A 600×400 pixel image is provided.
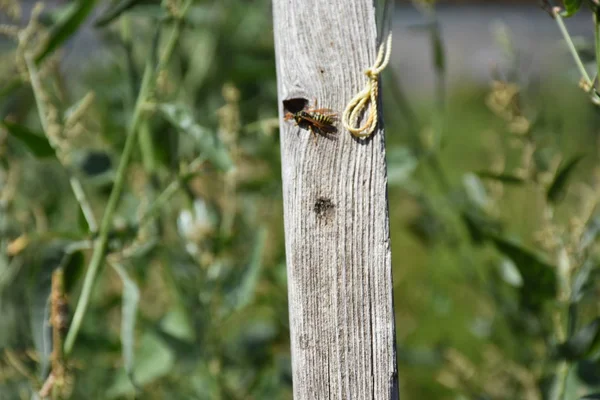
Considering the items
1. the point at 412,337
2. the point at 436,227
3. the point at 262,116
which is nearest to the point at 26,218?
the point at 262,116

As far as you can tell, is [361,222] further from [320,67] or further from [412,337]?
[412,337]

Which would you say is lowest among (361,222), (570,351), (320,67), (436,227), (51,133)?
(436,227)

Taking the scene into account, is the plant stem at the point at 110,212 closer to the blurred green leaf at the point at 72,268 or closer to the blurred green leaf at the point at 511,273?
the blurred green leaf at the point at 72,268

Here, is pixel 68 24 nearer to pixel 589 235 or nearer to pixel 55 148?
pixel 55 148

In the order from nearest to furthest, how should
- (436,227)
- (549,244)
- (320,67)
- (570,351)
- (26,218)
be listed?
1. (320,67)
2. (570,351)
3. (549,244)
4. (26,218)
5. (436,227)

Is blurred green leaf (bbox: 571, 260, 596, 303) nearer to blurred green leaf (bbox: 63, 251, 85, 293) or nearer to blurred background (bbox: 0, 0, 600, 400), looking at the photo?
blurred background (bbox: 0, 0, 600, 400)

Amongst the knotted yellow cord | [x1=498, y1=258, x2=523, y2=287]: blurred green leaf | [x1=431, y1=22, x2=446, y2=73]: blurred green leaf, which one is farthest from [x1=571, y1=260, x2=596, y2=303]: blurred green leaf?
the knotted yellow cord

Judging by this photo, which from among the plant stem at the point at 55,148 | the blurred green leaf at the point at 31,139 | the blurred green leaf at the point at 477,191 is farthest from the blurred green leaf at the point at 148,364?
the blurred green leaf at the point at 477,191
